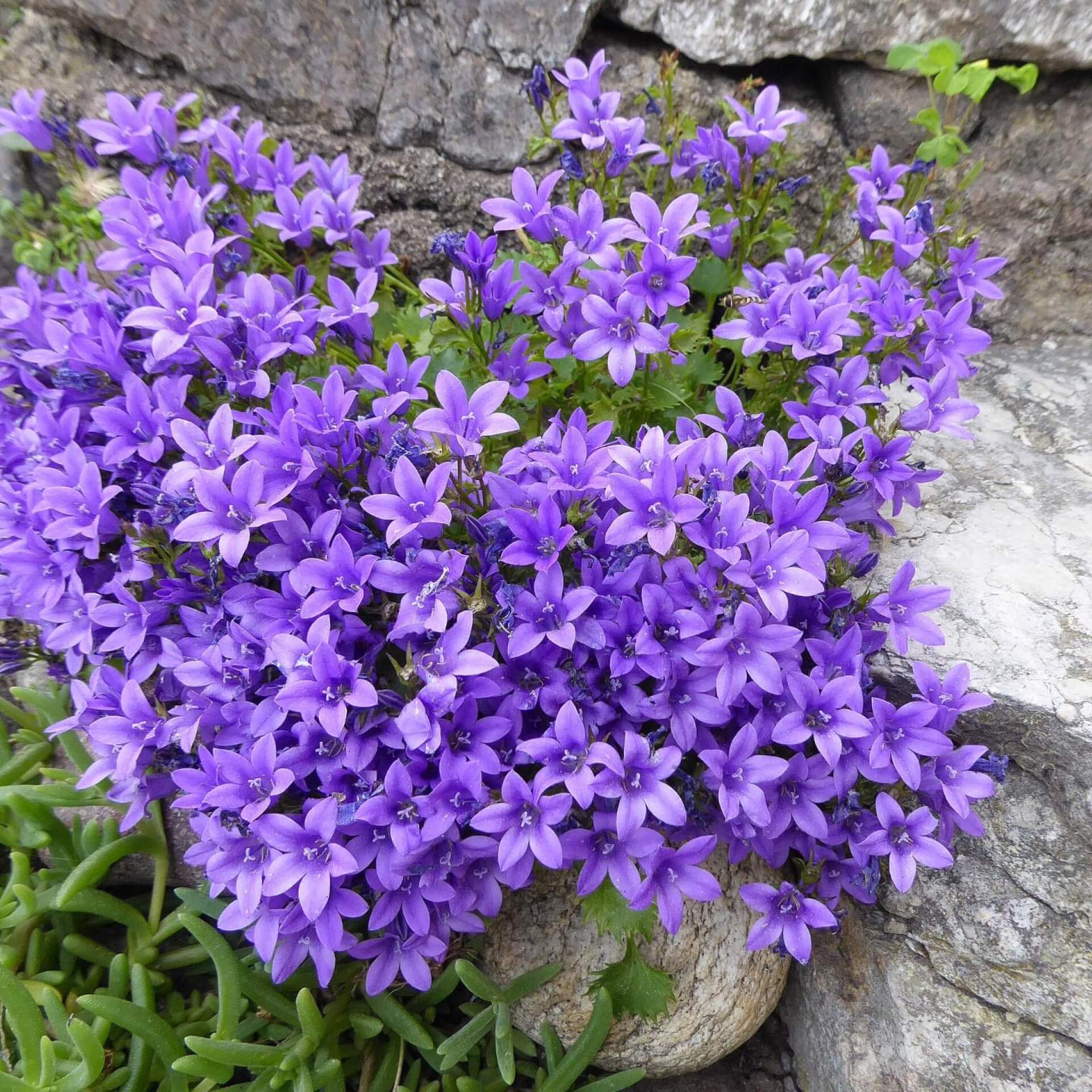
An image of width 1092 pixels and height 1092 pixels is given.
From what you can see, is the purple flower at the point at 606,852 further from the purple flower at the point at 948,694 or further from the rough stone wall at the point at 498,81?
the rough stone wall at the point at 498,81

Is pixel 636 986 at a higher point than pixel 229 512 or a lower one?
lower

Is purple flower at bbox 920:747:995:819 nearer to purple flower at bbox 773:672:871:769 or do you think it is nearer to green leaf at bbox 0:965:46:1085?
purple flower at bbox 773:672:871:769

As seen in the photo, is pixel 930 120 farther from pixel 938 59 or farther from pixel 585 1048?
pixel 585 1048

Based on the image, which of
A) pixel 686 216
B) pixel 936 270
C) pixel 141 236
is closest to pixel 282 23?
pixel 141 236

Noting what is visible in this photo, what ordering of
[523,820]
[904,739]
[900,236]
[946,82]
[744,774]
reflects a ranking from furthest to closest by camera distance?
1. [946,82]
2. [900,236]
3. [904,739]
4. [744,774]
5. [523,820]

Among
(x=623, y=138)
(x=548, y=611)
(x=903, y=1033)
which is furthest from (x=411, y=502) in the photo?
(x=903, y=1033)

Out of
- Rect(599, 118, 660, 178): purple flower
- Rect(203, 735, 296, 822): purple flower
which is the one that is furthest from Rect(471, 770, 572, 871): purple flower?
Rect(599, 118, 660, 178): purple flower
